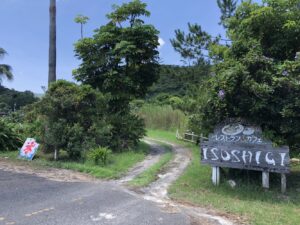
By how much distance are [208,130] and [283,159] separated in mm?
2008

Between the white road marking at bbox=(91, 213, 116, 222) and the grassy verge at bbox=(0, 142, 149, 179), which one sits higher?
the grassy verge at bbox=(0, 142, 149, 179)

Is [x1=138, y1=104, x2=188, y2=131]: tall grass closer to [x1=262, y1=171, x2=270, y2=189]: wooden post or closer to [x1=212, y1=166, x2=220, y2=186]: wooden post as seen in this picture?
[x1=212, y1=166, x2=220, y2=186]: wooden post

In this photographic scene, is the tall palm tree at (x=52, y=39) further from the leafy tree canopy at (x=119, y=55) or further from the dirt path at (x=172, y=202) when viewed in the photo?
the dirt path at (x=172, y=202)

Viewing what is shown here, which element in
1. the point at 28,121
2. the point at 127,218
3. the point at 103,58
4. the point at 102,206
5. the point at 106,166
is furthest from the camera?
the point at 103,58

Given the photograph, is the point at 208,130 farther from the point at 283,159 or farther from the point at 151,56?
the point at 151,56

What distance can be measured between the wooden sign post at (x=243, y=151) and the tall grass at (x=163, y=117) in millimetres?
18147

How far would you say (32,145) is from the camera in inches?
462

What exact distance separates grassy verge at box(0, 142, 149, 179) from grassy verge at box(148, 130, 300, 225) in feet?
6.35

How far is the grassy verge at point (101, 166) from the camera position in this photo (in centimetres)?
982

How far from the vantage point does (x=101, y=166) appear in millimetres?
10547

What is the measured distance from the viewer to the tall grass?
90.2ft

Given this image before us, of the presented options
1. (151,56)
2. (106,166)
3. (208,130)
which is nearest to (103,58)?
(151,56)

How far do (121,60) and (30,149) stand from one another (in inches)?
205

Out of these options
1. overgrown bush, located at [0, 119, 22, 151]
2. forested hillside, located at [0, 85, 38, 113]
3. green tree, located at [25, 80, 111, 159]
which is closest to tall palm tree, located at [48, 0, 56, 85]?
green tree, located at [25, 80, 111, 159]
